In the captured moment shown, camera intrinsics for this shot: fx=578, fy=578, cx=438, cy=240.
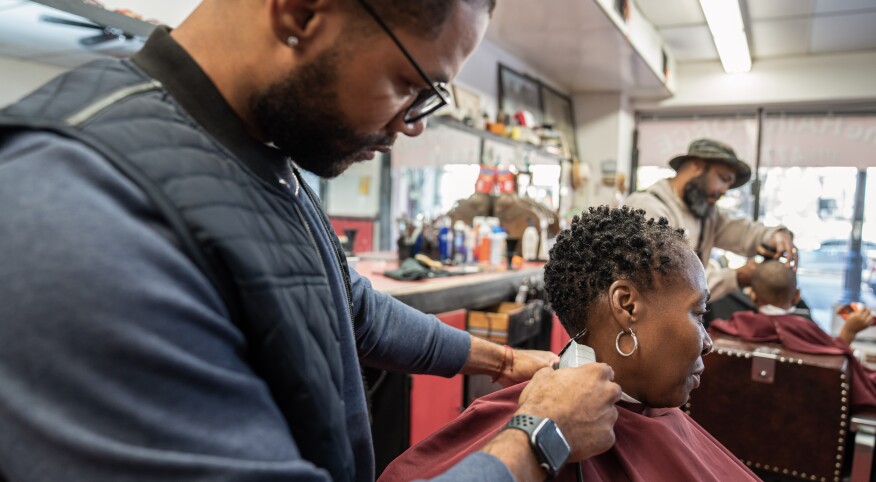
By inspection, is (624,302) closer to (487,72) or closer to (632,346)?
(632,346)

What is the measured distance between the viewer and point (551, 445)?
0.89 meters

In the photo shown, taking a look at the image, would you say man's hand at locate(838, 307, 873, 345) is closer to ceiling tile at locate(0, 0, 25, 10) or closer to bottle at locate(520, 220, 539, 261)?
bottle at locate(520, 220, 539, 261)

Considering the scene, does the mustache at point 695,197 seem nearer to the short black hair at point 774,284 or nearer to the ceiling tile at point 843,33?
the short black hair at point 774,284

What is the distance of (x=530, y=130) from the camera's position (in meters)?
5.53

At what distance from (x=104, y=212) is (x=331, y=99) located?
32 cm

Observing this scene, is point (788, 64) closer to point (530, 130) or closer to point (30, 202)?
point (530, 130)

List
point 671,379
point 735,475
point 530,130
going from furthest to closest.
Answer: point 530,130 → point 735,475 → point 671,379

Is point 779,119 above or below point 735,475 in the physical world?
above

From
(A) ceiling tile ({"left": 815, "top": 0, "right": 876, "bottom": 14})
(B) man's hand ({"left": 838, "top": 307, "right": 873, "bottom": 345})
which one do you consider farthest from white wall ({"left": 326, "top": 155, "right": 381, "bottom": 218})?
(A) ceiling tile ({"left": 815, "top": 0, "right": 876, "bottom": 14})

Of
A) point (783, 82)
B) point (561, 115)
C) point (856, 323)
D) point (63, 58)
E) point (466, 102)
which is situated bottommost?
point (856, 323)

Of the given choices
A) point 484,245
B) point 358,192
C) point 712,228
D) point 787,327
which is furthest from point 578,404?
point 358,192

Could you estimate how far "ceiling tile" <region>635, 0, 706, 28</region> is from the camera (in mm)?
5262

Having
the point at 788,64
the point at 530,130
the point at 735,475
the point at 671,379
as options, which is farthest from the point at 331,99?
the point at 788,64

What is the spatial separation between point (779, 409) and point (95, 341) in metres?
2.73
